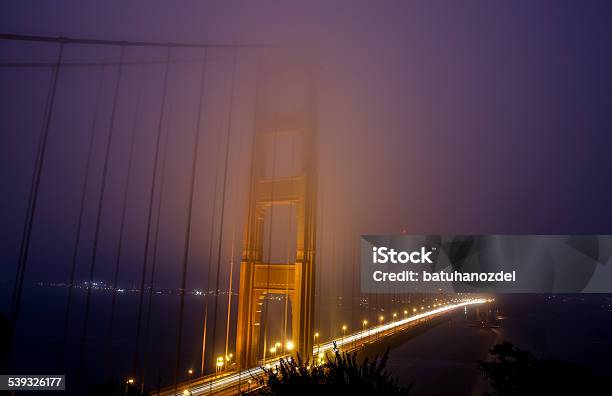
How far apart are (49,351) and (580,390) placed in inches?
3054

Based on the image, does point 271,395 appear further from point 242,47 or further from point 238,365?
point 242,47

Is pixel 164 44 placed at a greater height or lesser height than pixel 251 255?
greater

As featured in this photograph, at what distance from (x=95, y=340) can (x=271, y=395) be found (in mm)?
80652

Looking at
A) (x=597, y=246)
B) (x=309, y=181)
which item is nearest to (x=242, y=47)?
(x=309, y=181)

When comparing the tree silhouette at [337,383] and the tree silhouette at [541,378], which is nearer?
the tree silhouette at [337,383]

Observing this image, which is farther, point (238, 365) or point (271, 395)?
point (238, 365)

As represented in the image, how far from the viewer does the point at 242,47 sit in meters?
23.4

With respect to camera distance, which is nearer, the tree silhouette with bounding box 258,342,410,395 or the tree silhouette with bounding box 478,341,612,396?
the tree silhouette with bounding box 258,342,410,395

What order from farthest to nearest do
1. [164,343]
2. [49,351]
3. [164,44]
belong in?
1. [164,343]
2. [49,351]
3. [164,44]

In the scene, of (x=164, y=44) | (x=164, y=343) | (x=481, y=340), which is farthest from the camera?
(x=481, y=340)

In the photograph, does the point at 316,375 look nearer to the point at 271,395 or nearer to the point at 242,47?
the point at 271,395

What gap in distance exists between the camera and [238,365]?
1966cm

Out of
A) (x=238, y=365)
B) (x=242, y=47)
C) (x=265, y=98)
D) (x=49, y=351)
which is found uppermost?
(x=242, y=47)

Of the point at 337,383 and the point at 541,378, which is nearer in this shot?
the point at 337,383
